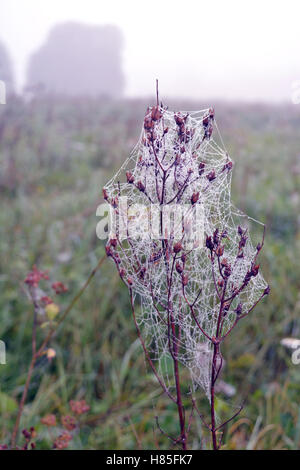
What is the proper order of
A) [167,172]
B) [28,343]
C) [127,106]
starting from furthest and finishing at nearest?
[127,106], [28,343], [167,172]

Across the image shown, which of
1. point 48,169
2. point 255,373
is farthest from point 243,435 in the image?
point 48,169

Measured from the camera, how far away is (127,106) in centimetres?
1098

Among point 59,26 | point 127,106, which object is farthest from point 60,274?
point 59,26

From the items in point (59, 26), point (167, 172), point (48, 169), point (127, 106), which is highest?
point (59, 26)

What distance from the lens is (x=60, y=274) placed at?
114 inches

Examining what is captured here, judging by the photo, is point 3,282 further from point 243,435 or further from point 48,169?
point 48,169

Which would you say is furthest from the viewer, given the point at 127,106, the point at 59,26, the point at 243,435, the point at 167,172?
the point at 59,26

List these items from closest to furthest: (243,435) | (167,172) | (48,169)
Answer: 1. (167,172)
2. (243,435)
3. (48,169)

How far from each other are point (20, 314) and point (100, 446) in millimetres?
1112

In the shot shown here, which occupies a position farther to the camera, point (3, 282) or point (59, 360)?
point (3, 282)

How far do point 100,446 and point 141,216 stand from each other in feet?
4.66

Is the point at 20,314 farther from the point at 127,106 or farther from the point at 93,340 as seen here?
the point at 127,106

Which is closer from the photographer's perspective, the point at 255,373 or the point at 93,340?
the point at 255,373

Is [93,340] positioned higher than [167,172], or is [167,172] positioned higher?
[167,172]
